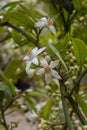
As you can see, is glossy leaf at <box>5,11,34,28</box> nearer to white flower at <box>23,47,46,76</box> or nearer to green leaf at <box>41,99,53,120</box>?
white flower at <box>23,47,46,76</box>

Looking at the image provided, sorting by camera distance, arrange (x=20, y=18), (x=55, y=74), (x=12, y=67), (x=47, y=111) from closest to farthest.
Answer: (x=55, y=74) → (x=20, y=18) → (x=47, y=111) → (x=12, y=67)

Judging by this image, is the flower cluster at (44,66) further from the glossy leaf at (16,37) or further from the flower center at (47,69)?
the glossy leaf at (16,37)

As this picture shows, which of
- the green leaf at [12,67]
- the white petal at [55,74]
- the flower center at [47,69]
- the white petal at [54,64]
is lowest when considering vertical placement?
the green leaf at [12,67]

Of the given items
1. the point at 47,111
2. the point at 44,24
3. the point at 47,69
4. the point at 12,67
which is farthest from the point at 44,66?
the point at 12,67

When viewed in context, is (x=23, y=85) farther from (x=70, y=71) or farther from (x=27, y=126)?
(x=70, y=71)

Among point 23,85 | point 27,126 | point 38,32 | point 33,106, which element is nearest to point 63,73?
point 38,32

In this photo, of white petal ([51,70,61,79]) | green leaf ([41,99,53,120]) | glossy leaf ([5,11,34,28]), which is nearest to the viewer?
white petal ([51,70,61,79])

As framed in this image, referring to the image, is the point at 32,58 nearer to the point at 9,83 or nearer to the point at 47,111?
the point at 9,83

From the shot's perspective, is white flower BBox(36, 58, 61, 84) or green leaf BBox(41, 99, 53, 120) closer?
white flower BBox(36, 58, 61, 84)

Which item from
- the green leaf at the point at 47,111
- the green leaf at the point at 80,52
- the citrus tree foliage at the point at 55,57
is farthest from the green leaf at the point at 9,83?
the green leaf at the point at 80,52

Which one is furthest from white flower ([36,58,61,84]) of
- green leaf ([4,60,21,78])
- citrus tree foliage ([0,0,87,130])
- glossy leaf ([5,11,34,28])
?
green leaf ([4,60,21,78])

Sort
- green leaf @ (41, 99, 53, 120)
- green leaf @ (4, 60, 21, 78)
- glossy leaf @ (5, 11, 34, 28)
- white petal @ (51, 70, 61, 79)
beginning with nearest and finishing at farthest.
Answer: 1. white petal @ (51, 70, 61, 79)
2. glossy leaf @ (5, 11, 34, 28)
3. green leaf @ (41, 99, 53, 120)
4. green leaf @ (4, 60, 21, 78)
